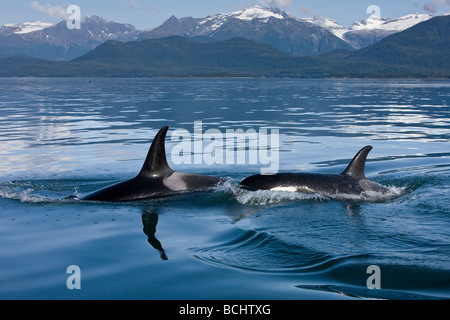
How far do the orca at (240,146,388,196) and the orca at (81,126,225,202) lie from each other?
122cm

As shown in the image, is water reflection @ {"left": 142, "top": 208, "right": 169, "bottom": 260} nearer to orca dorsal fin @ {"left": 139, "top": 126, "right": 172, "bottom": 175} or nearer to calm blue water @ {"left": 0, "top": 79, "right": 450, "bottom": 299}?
calm blue water @ {"left": 0, "top": 79, "right": 450, "bottom": 299}

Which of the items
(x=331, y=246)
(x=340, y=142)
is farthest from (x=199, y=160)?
(x=331, y=246)

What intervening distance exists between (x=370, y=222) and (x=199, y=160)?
10.7 meters

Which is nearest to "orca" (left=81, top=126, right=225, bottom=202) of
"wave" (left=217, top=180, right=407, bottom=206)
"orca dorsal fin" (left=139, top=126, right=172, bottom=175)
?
"orca dorsal fin" (left=139, top=126, right=172, bottom=175)

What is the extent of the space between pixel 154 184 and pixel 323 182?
388cm

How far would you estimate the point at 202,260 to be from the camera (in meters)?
9.02

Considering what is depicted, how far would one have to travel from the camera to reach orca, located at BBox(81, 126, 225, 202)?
43.9ft

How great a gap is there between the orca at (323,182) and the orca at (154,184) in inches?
48.2

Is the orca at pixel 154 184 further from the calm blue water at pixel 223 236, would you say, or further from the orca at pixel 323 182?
the orca at pixel 323 182

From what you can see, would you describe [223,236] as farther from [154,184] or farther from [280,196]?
[154,184]

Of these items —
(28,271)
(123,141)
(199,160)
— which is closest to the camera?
(28,271)

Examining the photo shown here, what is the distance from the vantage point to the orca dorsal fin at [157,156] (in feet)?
42.5

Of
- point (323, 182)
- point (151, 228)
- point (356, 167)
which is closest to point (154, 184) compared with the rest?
point (151, 228)
